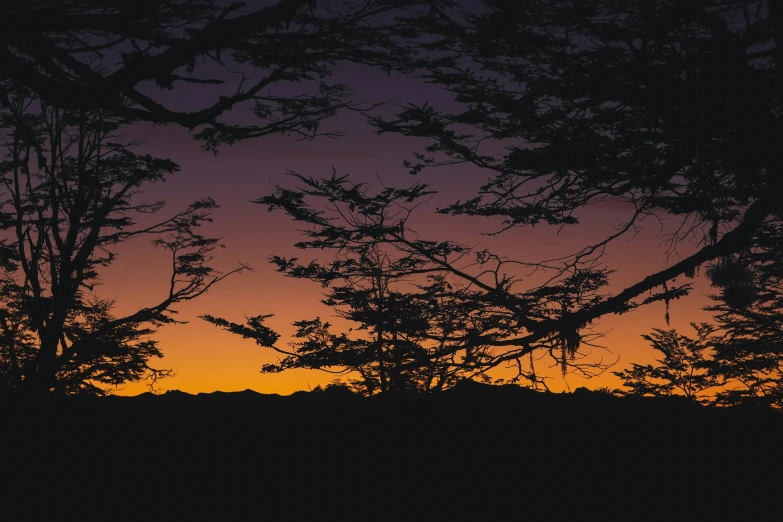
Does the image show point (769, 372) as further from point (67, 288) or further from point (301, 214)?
point (67, 288)

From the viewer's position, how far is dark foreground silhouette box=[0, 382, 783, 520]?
4676 mm

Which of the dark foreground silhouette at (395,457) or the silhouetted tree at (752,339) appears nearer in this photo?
the dark foreground silhouette at (395,457)

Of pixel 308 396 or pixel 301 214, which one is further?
pixel 301 214

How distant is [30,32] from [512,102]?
663 centimetres

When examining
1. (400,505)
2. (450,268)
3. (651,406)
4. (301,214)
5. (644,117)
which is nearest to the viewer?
(400,505)

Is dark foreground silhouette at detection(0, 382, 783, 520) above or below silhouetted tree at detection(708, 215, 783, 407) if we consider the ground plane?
below

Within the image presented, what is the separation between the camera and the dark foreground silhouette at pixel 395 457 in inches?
184

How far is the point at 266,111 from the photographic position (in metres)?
10.6

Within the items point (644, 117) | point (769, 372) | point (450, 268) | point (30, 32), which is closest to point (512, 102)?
point (644, 117)

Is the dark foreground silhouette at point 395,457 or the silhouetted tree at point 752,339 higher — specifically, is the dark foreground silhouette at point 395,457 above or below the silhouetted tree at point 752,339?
below

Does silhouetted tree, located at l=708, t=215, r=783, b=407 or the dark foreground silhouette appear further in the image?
silhouetted tree, located at l=708, t=215, r=783, b=407

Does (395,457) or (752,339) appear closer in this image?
(395,457)

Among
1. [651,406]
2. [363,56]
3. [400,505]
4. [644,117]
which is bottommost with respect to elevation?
[400,505]

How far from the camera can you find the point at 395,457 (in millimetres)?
5062
